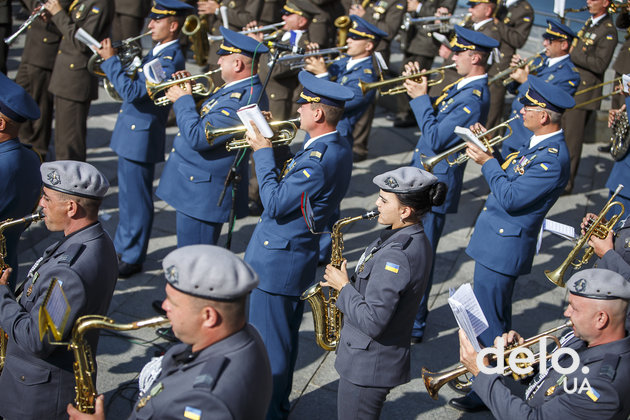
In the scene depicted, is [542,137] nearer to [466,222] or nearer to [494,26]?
[466,222]

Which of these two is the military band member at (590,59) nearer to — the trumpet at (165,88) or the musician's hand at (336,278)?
the trumpet at (165,88)

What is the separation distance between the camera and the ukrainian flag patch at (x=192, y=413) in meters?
2.81

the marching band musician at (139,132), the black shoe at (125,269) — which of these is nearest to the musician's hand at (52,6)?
the marching band musician at (139,132)

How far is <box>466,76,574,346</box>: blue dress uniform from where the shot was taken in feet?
17.2

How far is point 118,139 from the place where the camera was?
6.69m

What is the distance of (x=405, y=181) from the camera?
164 inches

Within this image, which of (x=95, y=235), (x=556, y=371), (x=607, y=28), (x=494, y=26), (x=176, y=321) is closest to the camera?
(x=176, y=321)

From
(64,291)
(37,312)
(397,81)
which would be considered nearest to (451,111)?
(397,81)

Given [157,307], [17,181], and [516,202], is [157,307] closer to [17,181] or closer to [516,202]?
[17,181]

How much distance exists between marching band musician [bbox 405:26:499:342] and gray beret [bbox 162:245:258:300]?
3.47 meters

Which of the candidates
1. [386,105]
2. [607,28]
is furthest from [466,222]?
[386,105]

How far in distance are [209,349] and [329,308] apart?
2.00 m

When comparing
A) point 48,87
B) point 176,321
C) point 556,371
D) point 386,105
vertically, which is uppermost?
point 176,321

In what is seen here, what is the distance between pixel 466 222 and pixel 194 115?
413cm
